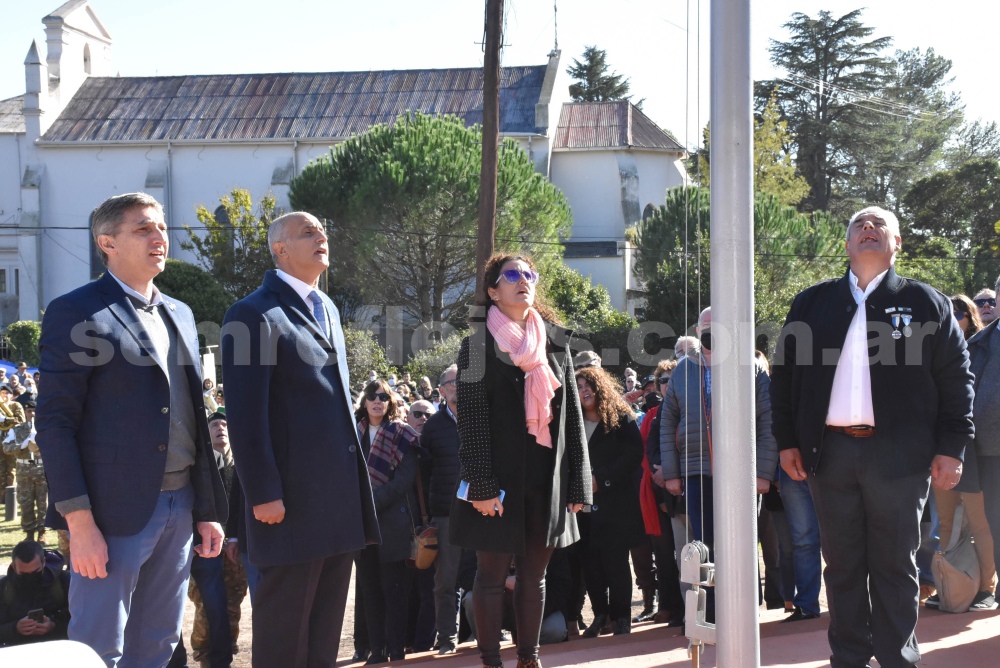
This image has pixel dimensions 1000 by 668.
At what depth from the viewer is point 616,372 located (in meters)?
32.3

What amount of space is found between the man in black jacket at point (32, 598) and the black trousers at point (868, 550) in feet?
16.2

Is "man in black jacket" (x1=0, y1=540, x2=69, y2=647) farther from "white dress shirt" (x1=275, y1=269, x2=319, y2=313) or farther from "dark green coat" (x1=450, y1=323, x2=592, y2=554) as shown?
"white dress shirt" (x1=275, y1=269, x2=319, y2=313)

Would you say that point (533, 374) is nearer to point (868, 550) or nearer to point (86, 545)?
point (868, 550)

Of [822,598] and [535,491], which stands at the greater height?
[535,491]

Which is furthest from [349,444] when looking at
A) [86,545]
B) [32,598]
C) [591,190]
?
[591,190]

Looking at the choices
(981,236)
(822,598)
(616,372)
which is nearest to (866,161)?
(981,236)

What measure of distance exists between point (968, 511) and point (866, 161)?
48.5 m

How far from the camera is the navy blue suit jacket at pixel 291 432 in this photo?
12.9ft

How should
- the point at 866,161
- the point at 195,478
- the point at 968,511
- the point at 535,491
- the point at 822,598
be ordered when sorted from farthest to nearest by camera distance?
1. the point at 866,161
2. the point at 822,598
3. the point at 968,511
4. the point at 535,491
5. the point at 195,478

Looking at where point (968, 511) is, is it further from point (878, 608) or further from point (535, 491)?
point (535, 491)

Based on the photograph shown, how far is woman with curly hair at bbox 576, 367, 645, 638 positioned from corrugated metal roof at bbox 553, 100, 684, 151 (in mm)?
38212

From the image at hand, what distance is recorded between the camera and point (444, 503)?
7.52 metres

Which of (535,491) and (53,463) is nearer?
(53,463)

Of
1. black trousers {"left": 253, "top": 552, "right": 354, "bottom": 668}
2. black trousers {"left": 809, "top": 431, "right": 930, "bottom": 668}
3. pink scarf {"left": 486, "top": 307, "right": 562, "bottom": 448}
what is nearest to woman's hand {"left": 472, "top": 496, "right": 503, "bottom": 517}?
pink scarf {"left": 486, "top": 307, "right": 562, "bottom": 448}
